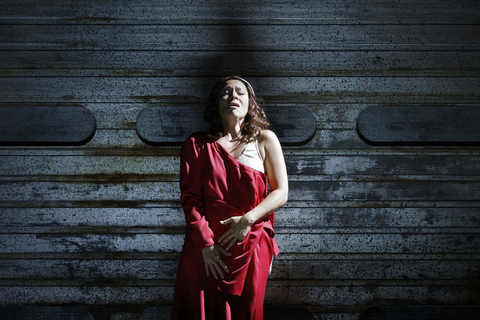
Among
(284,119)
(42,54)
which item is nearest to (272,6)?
(284,119)

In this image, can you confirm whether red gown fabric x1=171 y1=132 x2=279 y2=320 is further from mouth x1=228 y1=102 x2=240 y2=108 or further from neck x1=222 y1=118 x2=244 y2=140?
mouth x1=228 y1=102 x2=240 y2=108

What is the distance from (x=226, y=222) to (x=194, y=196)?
0.81 ft

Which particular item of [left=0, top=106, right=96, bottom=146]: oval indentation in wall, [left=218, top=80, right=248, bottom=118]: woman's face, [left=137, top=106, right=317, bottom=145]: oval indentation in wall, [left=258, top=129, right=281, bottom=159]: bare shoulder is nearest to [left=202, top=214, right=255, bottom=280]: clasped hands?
[left=258, top=129, right=281, bottom=159]: bare shoulder

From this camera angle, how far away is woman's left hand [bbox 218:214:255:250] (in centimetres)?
178

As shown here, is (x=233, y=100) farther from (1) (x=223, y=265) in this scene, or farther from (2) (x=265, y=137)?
(1) (x=223, y=265)

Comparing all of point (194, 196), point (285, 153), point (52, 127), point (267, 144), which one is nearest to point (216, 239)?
point (194, 196)

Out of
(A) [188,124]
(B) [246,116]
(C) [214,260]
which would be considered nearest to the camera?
(C) [214,260]

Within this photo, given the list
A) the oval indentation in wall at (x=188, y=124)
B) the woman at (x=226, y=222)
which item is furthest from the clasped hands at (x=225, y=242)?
the oval indentation in wall at (x=188, y=124)

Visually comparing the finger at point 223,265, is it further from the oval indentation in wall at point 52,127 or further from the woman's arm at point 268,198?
the oval indentation in wall at point 52,127

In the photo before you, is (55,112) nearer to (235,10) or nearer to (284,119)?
(235,10)

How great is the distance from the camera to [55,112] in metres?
2.46

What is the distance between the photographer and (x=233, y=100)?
1.93 m

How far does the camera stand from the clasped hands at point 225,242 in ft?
5.85

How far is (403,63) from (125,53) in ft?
7.41
